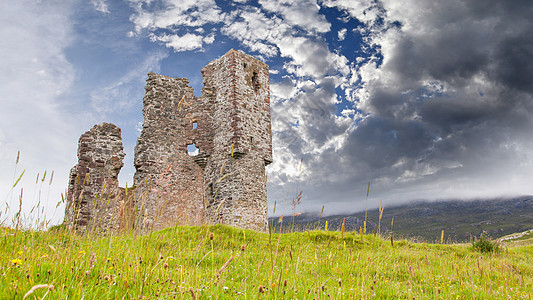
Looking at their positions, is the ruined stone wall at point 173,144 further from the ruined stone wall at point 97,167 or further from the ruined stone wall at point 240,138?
the ruined stone wall at point 97,167

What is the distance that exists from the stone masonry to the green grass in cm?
510

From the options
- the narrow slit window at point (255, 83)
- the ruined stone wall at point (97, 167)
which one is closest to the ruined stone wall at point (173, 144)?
the ruined stone wall at point (97, 167)

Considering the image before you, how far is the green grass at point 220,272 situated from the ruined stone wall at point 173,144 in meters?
7.02

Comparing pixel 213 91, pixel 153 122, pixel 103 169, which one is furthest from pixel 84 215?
pixel 213 91

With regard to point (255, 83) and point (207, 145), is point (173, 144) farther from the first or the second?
point (255, 83)

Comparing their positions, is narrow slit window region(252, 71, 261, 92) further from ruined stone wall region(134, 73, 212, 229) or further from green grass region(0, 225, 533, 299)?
green grass region(0, 225, 533, 299)

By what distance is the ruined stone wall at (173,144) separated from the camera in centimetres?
1803

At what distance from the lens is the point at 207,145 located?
19.3 metres

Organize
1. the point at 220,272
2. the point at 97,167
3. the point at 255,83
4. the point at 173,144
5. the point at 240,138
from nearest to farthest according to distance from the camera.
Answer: the point at 220,272, the point at 97,167, the point at 240,138, the point at 173,144, the point at 255,83

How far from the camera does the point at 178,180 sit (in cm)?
1862

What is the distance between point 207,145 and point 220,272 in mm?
17212

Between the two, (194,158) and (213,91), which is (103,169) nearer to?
(194,158)

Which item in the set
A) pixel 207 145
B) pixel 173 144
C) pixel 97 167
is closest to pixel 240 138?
pixel 207 145

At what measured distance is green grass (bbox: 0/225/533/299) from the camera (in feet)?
10.3
